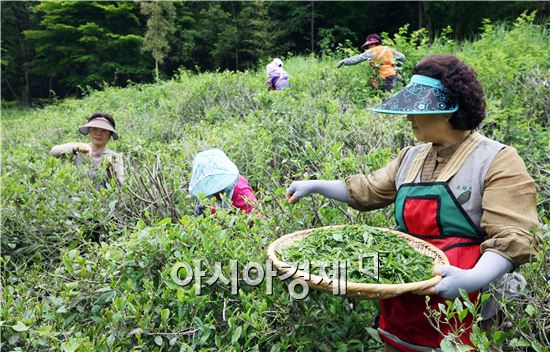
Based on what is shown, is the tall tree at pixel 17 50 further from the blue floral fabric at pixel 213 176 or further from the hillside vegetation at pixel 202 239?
the blue floral fabric at pixel 213 176

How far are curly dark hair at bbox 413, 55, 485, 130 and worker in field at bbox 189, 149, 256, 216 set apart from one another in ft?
4.38

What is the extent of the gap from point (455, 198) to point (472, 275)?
283mm

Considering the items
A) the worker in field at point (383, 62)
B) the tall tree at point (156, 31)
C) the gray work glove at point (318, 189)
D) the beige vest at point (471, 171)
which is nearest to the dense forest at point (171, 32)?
the tall tree at point (156, 31)

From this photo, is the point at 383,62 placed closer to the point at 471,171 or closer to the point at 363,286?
the point at 471,171

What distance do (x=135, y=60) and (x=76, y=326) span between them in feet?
77.3

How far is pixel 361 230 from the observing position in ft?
6.34

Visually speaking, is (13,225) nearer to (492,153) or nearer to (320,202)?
(320,202)

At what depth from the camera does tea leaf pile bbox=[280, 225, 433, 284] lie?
1.63m

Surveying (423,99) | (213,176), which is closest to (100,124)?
(213,176)

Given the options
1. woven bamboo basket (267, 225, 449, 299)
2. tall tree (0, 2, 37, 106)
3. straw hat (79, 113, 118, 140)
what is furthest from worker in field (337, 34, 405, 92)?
tall tree (0, 2, 37, 106)

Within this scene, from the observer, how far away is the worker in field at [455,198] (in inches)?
57.6

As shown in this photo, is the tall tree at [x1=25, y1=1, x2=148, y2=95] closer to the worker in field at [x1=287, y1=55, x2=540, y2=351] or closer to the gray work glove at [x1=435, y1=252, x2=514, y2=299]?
the worker in field at [x1=287, y1=55, x2=540, y2=351]

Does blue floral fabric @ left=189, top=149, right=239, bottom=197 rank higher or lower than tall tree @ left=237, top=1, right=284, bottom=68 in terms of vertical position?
higher

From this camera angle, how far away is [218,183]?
275 centimetres
